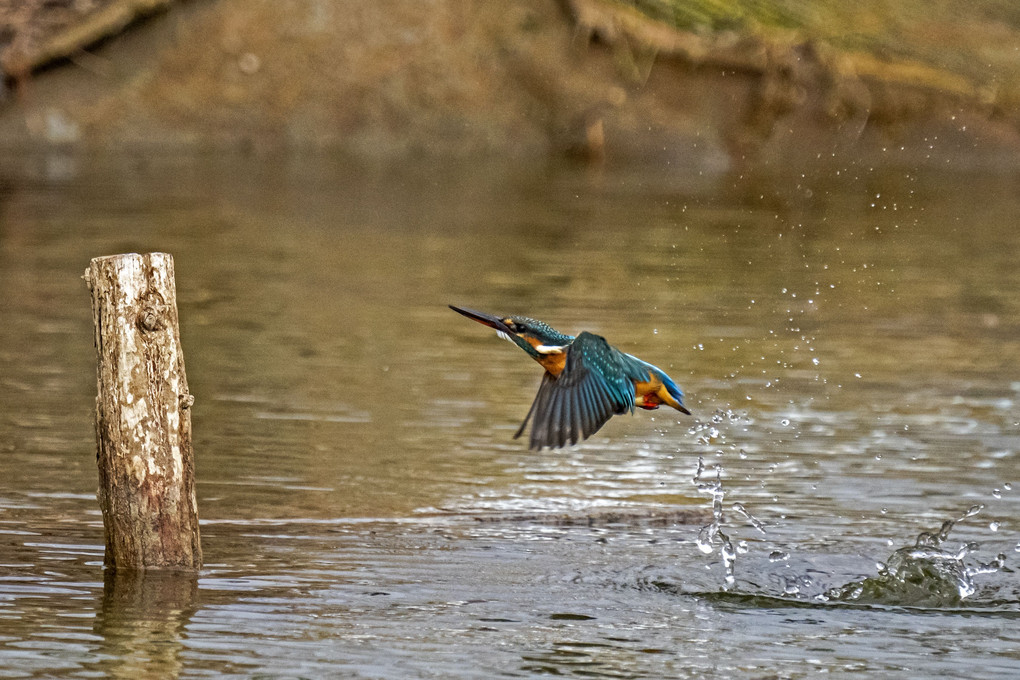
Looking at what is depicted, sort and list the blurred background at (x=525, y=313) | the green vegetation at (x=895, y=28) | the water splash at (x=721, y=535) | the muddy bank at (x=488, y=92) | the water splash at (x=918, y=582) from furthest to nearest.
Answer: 1. the green vegetation at (x=895, y=28)
2. the muddy bank at (x=488, y=92)
3. the water splash at (x=721, y=535)
4. the water splash at (x=918, y=582)
5. the blurred background at (x=525, y=313)

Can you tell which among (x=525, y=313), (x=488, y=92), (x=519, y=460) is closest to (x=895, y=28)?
(x=488, y=92)

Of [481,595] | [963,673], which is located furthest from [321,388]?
[963,673]

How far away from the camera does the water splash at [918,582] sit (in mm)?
6832

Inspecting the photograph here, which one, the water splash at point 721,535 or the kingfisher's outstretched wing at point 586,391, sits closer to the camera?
the kingfisher's outstretched wing at point 586,391

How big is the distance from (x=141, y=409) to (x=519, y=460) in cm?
315

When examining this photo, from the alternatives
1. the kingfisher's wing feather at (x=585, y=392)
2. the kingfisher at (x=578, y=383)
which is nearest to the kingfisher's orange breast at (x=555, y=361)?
the kingfisher at (x=578, y=383)

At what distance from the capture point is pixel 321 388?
1077 cm

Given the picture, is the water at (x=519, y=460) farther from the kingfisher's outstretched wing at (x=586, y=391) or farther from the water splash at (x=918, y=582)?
the kingfisher's outstretched wing at (x=586, y=391)

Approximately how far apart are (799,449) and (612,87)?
61.6 feet

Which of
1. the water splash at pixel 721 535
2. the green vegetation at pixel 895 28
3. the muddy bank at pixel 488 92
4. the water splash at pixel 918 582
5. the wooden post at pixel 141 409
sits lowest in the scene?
the water splash at pixel 918 582

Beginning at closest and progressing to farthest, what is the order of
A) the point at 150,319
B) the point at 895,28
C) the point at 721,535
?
1. the point at 150,319
2. the point at 721,535
3. the point at 895,28

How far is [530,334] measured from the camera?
6.61 metres

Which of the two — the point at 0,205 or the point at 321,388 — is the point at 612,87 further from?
the point at 321,388

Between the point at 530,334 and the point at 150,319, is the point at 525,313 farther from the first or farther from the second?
the point at 150,319
